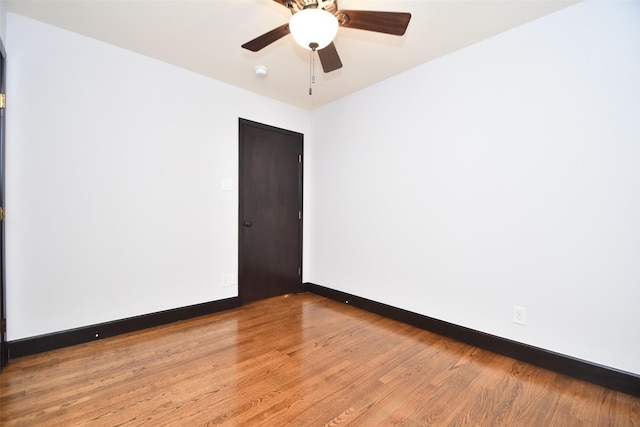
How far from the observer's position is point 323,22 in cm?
145

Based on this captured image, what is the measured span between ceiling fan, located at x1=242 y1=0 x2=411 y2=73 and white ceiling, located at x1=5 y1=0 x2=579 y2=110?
368 millimetres

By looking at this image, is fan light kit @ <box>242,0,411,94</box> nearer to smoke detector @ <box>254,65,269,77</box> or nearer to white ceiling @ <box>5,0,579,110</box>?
white ceiling @ <box>5,0,579,110</box>

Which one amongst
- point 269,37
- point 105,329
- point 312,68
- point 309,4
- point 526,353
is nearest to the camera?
point 309,4

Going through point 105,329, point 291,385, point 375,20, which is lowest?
point 291,385

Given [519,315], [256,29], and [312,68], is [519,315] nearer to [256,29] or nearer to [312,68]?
[312,68]

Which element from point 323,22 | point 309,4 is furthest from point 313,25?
point 309,4

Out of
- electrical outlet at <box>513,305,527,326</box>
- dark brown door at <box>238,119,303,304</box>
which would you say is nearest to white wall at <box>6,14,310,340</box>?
dark brown door at <box>238,119,303,304</box>

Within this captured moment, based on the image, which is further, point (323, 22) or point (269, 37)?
point (269, 37)

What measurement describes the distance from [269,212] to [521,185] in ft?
8.71

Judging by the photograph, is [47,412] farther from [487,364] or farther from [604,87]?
[604,87]

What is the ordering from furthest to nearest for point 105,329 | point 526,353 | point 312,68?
point 312,68 < point 105,329 < point 526,353

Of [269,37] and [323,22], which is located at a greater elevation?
[269,37]

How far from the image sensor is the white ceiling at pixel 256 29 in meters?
1.93

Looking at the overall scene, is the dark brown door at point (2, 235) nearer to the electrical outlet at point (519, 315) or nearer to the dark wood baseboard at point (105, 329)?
the dark wood baseboard at point (105, 329)
